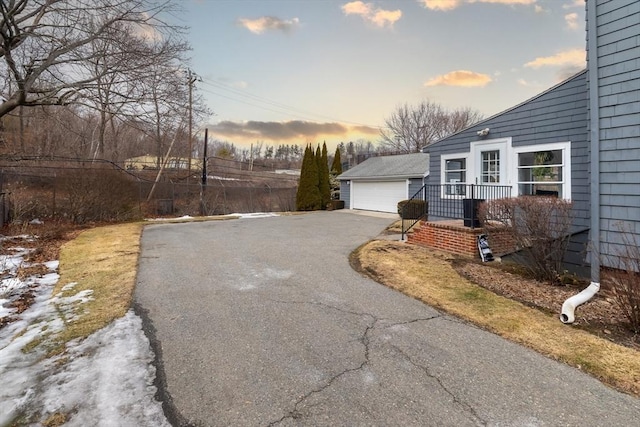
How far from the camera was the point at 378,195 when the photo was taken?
19.6 meters

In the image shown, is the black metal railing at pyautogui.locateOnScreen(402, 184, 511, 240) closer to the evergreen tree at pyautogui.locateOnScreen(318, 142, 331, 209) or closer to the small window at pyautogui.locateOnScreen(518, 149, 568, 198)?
the small window at pyautogui.locateOnScreen(518, 149, 568, 198)

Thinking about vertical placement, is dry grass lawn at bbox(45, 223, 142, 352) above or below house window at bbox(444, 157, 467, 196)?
below

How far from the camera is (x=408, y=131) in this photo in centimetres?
3722

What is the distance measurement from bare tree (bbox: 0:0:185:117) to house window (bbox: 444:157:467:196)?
31.7 feet

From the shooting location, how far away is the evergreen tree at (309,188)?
2147 cm

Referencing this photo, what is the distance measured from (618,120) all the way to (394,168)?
48.0 feet

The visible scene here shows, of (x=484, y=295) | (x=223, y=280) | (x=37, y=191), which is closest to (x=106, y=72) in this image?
(x=37, y=191)

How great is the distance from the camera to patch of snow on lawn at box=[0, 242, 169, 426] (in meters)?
2.25

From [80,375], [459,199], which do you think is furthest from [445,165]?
[80,375]

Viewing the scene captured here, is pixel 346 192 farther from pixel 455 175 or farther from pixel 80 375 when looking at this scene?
pixel 80 375

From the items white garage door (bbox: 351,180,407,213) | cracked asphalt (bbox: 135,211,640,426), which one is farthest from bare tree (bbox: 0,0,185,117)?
white garage door (bbox: 351,180,407,213)

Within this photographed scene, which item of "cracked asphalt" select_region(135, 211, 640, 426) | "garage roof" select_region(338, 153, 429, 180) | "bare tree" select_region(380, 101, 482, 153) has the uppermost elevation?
"bare tree" select_region(380, 101, 482, 153)

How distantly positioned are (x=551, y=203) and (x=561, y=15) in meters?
7.66

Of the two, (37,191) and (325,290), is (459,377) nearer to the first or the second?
(325,290)
